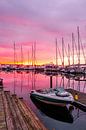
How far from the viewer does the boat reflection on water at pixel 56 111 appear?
17.5 metres

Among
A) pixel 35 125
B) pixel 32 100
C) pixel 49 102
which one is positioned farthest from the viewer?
pixel 32 100

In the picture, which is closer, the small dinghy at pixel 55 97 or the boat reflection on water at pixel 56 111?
the boat reflection on water at pixel 56 111

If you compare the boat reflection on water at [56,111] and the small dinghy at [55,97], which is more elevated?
the small dinghy at [55,97]

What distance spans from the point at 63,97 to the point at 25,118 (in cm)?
921

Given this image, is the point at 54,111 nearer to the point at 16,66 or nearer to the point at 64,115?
the point at 64,115

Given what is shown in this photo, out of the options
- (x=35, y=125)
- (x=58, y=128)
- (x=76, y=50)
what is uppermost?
(x=76, y=50)

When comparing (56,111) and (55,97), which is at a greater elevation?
(55,97)

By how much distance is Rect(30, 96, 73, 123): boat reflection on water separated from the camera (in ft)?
57.3

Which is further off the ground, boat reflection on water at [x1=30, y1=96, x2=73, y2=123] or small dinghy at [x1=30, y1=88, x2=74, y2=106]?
small dinghy at [x1=30, y1=88, x2=74, y2=106]

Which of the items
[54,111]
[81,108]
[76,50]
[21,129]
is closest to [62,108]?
[54,111]

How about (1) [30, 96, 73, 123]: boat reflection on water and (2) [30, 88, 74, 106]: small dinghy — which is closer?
(1) [30, 96, 73, 123]: boat reflection on water

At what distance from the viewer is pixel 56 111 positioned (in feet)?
65.4

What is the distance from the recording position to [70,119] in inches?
671

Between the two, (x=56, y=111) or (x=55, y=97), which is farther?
(x=55, y=97)
